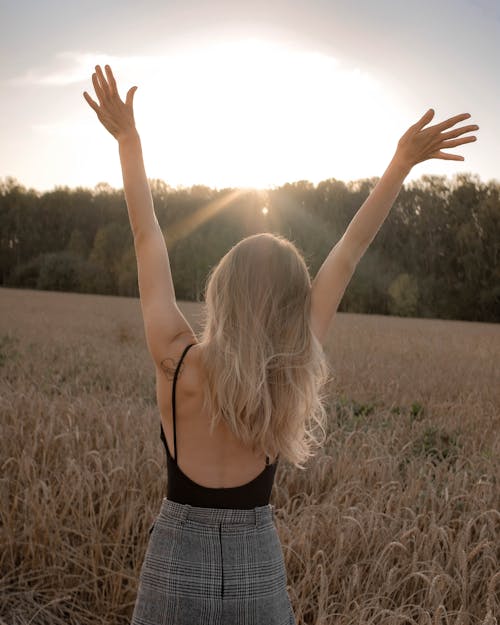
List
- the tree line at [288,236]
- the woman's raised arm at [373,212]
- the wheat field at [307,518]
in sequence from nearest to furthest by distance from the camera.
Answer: the woman's raised arm at [373,212], the wheat field at [307,518], the tree line at [288,236]

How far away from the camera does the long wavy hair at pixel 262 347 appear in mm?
1409

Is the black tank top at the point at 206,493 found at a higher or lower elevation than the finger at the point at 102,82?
lower

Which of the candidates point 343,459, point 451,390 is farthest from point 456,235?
point 343,459

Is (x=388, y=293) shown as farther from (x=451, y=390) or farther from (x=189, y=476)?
(x=189, y=476)

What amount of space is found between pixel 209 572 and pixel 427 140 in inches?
49.4

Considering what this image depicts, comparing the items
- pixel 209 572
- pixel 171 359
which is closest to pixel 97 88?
pixel 171 359

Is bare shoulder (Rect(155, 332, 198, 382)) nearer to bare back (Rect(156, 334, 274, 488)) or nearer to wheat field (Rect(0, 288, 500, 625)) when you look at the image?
bare back (Rect(156, 334, 274, 488))

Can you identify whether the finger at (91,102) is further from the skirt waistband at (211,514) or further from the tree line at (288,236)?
the tree line at (288,236)

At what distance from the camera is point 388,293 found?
1479 inches

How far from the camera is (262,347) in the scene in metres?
1.44

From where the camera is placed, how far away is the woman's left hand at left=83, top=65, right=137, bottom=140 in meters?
1.75

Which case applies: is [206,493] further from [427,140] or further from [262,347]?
[427,140]

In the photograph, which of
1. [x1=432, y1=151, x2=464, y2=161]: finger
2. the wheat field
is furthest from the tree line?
[x1=432, y1=151, x2=464, y2=161]: finger

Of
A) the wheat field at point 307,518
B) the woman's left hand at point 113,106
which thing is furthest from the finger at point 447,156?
the wheat field at point 307,518
